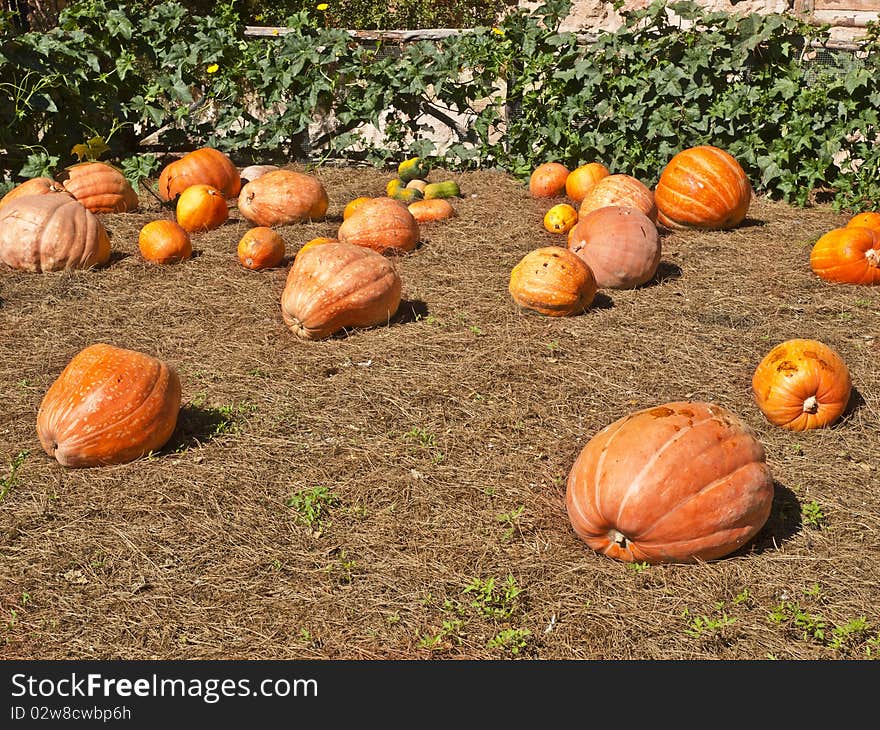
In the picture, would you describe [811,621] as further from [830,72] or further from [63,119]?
[63,119]

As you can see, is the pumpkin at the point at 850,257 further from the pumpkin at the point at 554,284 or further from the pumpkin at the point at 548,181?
the pumpkin at the point at 548,181

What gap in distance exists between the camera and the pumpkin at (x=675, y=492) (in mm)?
3307

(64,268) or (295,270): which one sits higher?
(295,270)

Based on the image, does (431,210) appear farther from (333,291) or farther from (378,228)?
(333,291)

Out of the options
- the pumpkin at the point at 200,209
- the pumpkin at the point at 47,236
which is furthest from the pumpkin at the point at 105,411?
the pumpkin at the point at 200,209

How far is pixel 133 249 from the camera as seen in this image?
7242 mm

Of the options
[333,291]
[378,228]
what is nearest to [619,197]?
[378,228]

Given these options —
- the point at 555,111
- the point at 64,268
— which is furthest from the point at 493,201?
the point at 64,268

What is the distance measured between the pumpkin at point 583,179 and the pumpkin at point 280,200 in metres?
2.28

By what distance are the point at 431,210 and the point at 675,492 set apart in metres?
5.03

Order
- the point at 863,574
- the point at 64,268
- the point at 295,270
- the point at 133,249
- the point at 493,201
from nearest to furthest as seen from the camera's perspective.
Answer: the point at 863,574, the point at 295,270, the point at 64,268, the point at 133,249, the point at 493,201

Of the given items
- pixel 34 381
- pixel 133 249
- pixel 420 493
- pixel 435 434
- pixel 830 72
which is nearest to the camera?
pixel 420 493

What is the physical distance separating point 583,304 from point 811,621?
9.49 feet

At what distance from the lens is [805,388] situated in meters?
4.29
